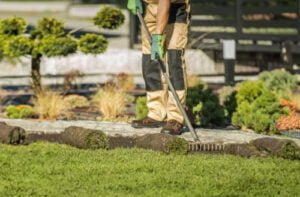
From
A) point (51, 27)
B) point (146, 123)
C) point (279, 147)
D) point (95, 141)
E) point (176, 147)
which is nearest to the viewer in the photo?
→ point (279, 147)

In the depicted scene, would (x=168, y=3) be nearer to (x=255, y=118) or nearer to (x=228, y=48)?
(x=255, y=118)

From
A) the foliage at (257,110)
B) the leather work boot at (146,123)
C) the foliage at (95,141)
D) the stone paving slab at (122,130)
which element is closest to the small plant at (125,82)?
the foliage at (257,110)

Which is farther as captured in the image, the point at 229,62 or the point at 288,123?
the point at 229,62

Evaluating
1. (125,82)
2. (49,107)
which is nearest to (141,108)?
(49,107)

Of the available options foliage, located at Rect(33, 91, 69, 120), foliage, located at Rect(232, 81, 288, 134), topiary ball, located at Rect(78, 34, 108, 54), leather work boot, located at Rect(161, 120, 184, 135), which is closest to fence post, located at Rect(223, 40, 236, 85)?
topiary ball, located at Rect(78, 34, 108, 54)

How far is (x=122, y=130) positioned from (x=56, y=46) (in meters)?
2.43

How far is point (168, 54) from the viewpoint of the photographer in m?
10.5

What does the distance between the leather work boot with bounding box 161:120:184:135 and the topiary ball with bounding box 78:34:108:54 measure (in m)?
2.70

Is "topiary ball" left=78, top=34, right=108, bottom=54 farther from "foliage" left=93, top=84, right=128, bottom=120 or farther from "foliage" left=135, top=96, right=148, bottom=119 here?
"foliage" left=135, top=96, right=148, bottom=119

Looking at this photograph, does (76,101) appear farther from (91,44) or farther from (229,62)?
(229,62)

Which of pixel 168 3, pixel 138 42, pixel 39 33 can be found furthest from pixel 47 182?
pixel 138 42

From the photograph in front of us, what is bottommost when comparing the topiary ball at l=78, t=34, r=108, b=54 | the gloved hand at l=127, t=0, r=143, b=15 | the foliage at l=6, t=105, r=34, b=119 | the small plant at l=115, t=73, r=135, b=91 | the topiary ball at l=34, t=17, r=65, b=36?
the small plant at l=115, t=73, r=135, b=91

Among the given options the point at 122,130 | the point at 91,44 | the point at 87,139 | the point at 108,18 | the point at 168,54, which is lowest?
the point at 122,130

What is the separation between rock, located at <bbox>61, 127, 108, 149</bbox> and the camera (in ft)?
31.4
